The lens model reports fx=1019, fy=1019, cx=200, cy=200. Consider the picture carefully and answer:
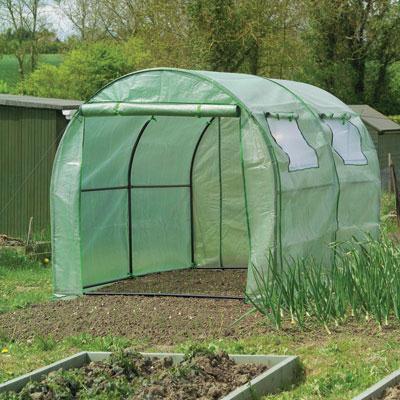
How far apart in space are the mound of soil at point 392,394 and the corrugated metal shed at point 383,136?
15.0 meters

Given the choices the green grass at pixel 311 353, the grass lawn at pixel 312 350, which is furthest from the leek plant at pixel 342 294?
the green grass at pixel 311 353

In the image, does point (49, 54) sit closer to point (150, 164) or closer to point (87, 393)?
point (150, 164)

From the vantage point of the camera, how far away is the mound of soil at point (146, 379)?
20.9 ft

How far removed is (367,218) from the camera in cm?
1221

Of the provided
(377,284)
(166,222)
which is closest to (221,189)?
(166,222)

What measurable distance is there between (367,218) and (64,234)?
12.2ft

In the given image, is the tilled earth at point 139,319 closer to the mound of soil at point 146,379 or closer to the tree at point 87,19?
the mound of soil at point 146,379

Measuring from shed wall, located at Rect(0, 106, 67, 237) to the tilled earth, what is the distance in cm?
495

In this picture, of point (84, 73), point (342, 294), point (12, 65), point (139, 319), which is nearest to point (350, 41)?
point (84, 73)

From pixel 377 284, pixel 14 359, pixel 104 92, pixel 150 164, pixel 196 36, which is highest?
pixel 196 36

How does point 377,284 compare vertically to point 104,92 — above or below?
below

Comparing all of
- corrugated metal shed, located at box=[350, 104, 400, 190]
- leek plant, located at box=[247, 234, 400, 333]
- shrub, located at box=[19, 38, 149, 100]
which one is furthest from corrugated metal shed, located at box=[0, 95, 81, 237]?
shrub, located at box=[19, 38, 149, 100]

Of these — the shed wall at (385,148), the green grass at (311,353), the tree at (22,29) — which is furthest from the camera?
the tree at (22,29)

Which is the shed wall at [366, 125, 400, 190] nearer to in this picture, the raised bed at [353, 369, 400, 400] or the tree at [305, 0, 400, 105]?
the tree at [305, 0, 400, 105]
